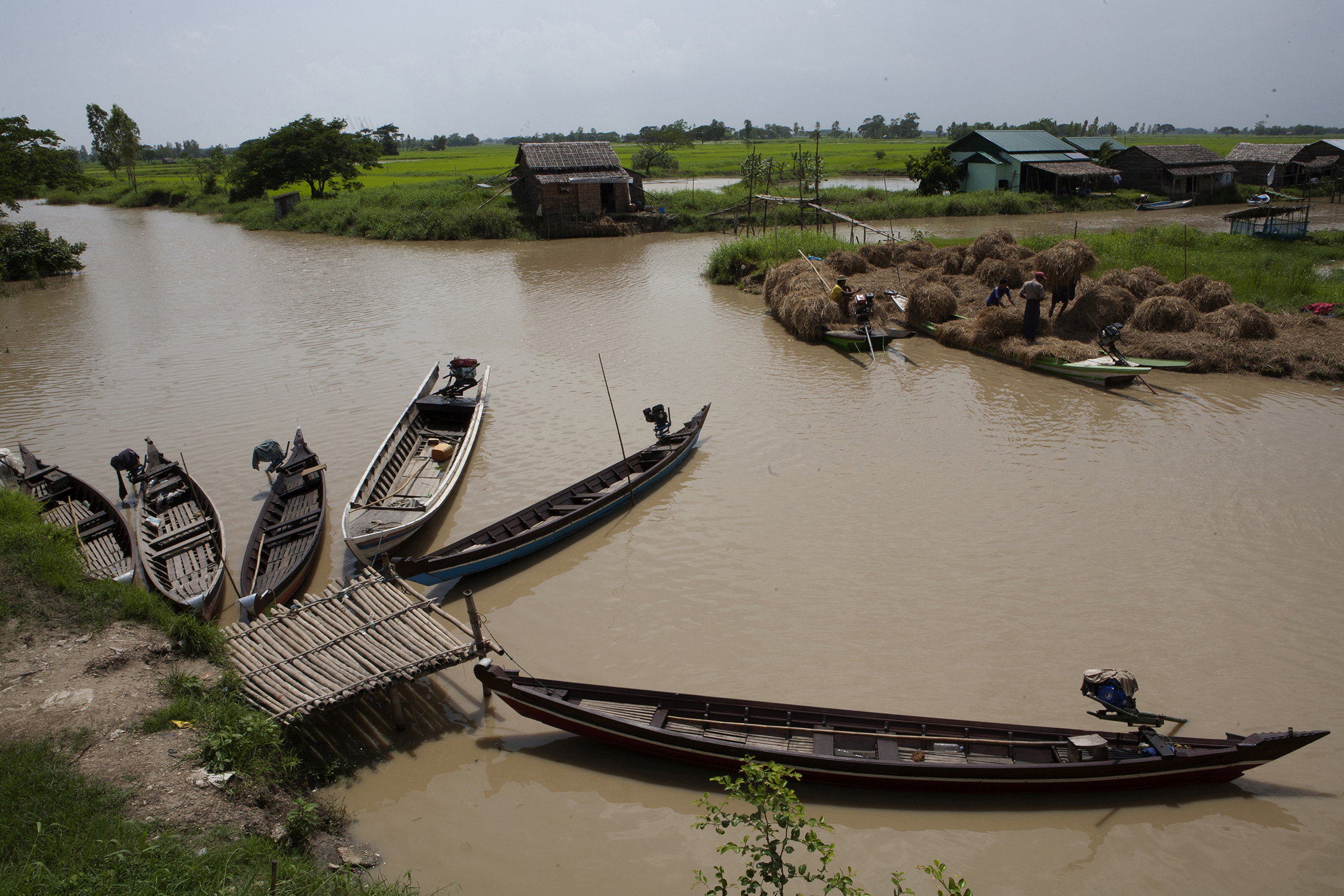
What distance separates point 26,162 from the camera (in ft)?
89.9

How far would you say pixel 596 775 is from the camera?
19.7 feet

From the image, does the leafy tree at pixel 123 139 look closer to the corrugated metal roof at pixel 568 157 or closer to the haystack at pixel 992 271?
the corrugated metal roof at pixel 568 157

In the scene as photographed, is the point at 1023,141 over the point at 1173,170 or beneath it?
over

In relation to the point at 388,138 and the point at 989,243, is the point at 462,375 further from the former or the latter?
the point at 388,138

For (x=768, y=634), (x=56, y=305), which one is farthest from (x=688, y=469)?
(x=56, y=305)

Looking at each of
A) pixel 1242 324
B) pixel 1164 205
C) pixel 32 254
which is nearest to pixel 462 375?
pixel 1242 324

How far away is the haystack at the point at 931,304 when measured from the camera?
1744cm

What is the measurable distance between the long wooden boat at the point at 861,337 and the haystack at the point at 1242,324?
5.80 meters

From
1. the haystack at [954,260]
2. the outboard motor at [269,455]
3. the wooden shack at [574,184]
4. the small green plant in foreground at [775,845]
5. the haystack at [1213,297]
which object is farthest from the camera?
the wooden shack at [574,184]

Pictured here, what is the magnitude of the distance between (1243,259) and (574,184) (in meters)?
25.1

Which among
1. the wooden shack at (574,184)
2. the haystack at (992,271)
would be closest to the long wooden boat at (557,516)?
the haystack at (992,271)

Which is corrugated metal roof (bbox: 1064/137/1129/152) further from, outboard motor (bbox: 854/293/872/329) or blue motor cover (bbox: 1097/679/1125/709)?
blue motor cover (bbox: 1097/679/1125/709)

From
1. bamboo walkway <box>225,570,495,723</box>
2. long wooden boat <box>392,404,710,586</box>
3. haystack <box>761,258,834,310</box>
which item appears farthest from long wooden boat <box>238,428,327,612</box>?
haystack <box>761,258,834,310</box>

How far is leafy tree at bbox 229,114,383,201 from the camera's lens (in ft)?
140
